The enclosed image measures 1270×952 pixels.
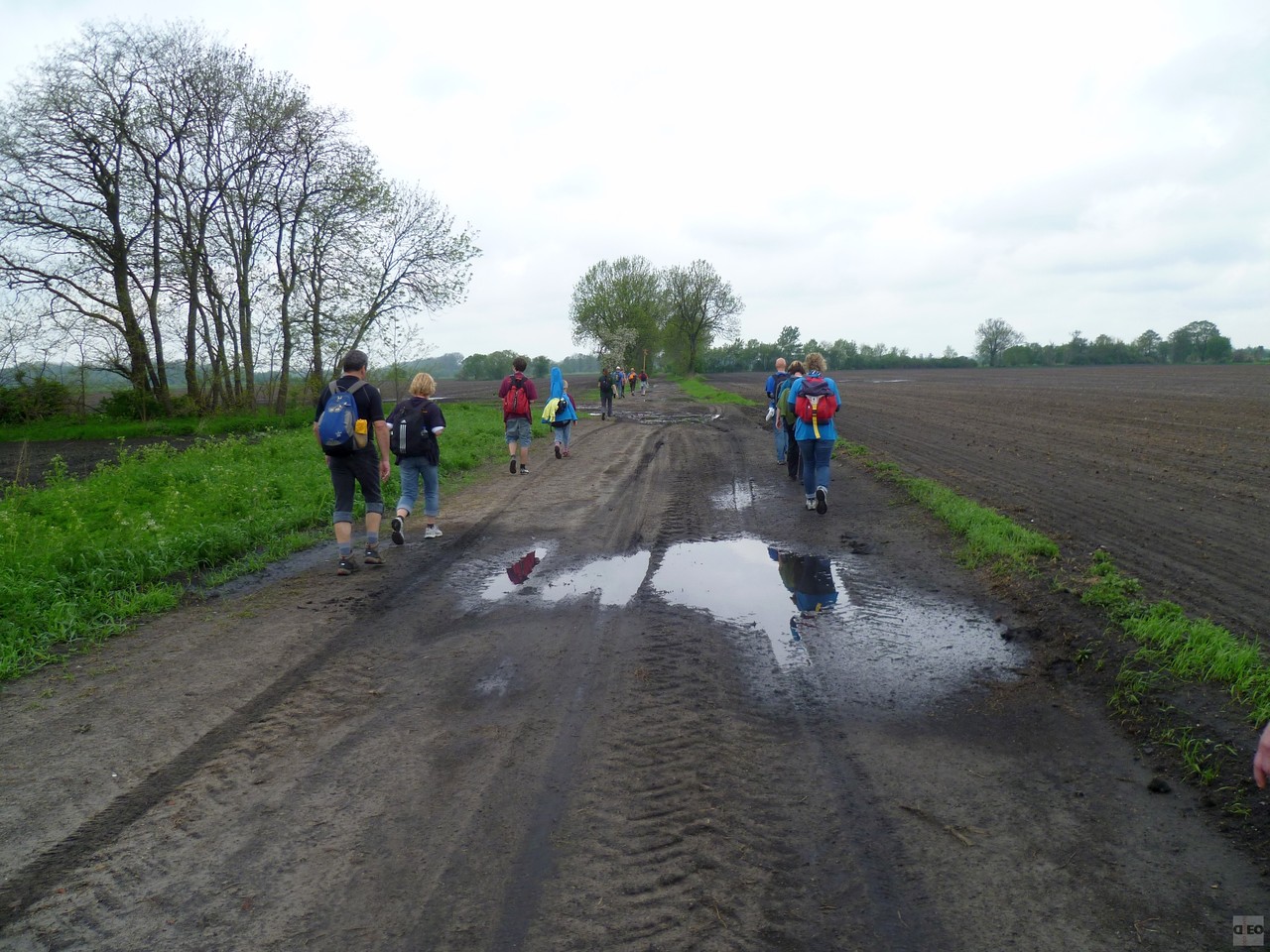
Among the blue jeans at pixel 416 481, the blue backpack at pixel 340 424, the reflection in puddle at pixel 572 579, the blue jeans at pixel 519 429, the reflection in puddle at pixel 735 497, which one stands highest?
the blue backpack at pixel 340 424

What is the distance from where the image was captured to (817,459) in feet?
32.4

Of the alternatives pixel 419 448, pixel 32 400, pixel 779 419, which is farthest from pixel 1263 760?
pixel 32 400

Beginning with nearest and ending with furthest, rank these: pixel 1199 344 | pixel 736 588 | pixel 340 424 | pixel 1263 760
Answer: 1. pixel 1263 760
2. pixel 736 588
3. pixel 340 424
4. pixel 1199 344

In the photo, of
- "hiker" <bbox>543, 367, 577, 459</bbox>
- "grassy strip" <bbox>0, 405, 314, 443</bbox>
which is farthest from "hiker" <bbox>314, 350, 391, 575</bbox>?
"grassy strip" <bbox>0, 405, 314, 443</bbox>

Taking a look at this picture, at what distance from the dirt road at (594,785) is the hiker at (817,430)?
11.0 ft

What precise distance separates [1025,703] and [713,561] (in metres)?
3.63

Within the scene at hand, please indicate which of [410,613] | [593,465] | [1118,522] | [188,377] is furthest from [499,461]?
[188,377]

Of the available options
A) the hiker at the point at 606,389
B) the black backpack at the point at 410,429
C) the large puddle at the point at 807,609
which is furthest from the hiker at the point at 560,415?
the hiker at the point at 606,389

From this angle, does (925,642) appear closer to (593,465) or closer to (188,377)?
(593,465)

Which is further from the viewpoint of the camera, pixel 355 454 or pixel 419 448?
pixel 419 448

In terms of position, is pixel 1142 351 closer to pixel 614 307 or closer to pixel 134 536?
pixel 614 307

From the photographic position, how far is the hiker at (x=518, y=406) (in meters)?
12.2

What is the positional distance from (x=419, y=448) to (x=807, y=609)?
4.58 metres

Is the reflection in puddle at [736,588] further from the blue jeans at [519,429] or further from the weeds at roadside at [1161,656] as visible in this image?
the blue jeans at [519,429]
